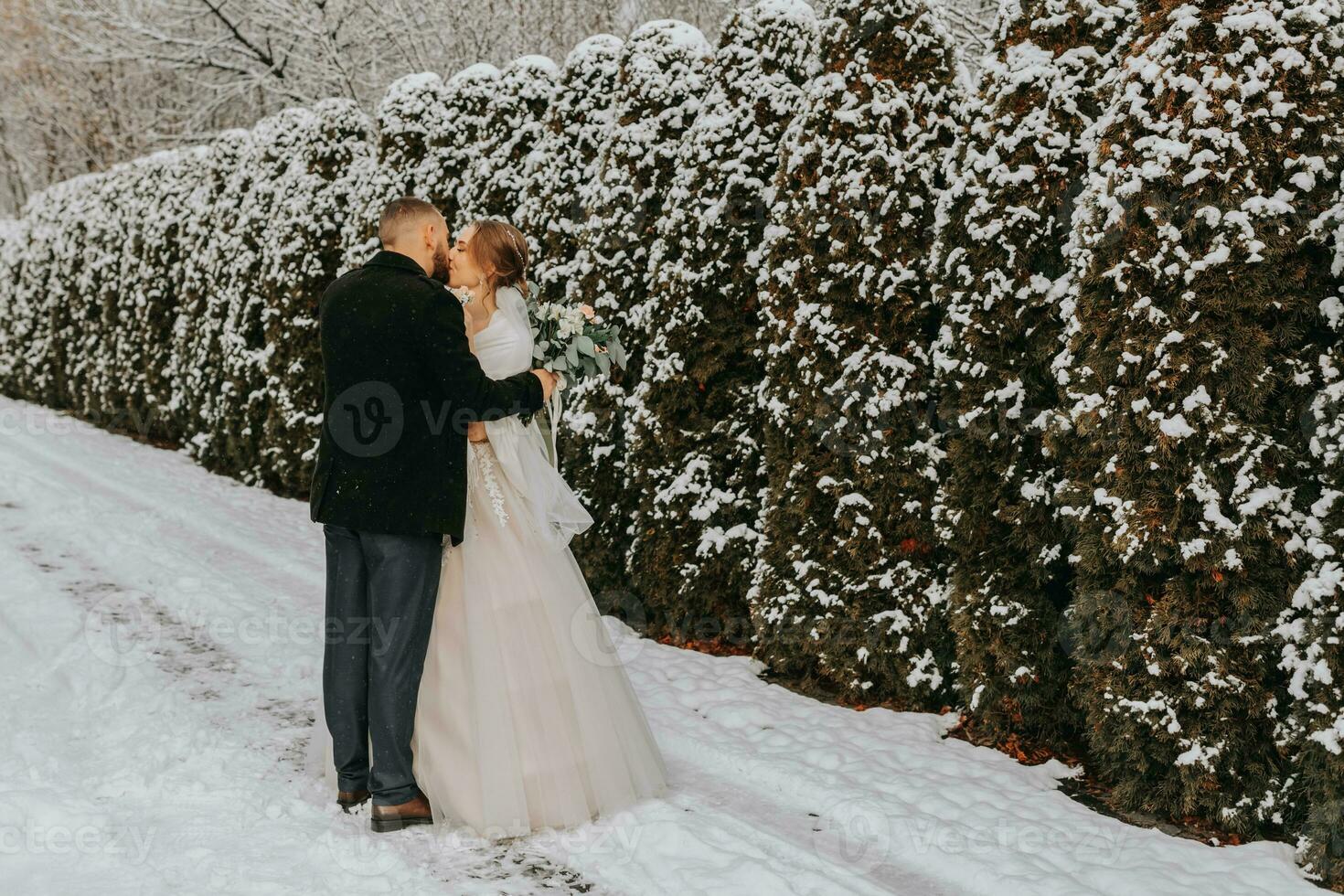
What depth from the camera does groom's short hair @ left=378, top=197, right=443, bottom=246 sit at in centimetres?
397

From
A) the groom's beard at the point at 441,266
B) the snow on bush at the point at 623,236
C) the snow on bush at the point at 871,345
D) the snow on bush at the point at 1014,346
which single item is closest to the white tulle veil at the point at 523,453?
the groom's beard at the point at 441,266

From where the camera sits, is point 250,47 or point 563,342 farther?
point 250,47

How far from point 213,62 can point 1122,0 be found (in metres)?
16.1

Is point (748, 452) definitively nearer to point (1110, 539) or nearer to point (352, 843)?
point (1110, 539)

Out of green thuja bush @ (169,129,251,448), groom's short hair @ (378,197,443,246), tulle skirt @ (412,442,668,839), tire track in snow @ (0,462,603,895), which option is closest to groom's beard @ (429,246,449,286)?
groom's short hair @ (378,197,443,246)

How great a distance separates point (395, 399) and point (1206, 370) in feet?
9.58

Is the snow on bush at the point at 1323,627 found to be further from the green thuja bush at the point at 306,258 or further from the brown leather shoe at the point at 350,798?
the green thuja bush at the point at 306,258

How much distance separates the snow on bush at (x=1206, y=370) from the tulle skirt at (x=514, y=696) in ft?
6.50

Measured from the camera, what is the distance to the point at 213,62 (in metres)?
17.1

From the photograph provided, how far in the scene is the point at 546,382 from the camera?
4.18 m

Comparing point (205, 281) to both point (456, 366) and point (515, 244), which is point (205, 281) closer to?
point (515, 244)

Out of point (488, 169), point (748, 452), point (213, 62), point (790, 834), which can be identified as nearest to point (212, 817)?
point (790, 834)

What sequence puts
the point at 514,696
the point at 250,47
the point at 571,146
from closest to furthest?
1. the point at 514,696
2. the point at 571,146
3. the point at 250,47

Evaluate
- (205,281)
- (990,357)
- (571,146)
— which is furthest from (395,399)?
(205,281)
